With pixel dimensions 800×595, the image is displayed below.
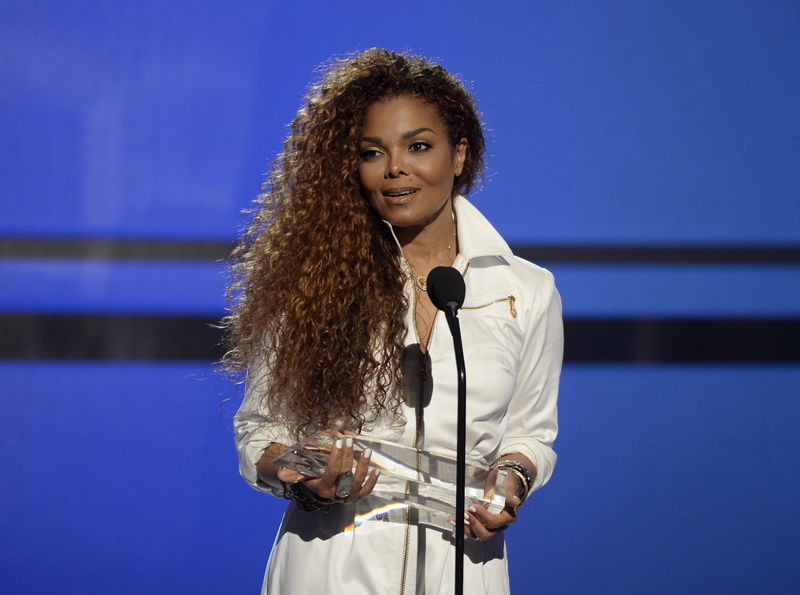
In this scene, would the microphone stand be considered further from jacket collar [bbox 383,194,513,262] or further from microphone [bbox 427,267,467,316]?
jacket collar [bbox 383,194,513,262]

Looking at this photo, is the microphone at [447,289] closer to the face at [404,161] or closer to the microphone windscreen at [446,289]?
the microphone windscreen at [446,289]

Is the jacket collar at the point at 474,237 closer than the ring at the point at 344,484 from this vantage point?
No

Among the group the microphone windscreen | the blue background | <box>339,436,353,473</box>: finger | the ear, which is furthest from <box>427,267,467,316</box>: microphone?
the blue background

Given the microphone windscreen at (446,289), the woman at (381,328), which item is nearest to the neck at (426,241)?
the woman at (381,328)

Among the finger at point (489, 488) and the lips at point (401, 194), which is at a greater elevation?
the lips at point (401, 194)

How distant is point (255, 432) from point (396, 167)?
1.37 feet

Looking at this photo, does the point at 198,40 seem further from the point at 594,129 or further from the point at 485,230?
the point at 485,230

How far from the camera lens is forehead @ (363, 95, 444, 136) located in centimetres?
134

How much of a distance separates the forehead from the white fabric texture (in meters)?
0.17

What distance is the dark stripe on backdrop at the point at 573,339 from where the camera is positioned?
2400 millimetres

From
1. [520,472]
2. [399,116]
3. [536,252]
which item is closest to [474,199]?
[536,252]

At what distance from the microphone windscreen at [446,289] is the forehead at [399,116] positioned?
407mm

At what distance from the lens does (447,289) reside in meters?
0.99

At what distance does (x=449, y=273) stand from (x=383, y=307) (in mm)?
306
